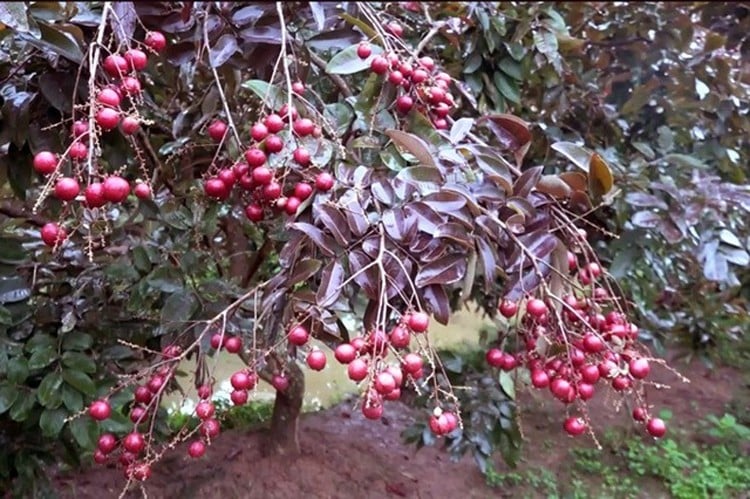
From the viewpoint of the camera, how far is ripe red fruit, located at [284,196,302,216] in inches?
36.6

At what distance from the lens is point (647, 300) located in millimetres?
1985

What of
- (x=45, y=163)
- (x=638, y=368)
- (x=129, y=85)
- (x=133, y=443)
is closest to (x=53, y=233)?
(x=45, y=163)

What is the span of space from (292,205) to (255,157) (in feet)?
0.27

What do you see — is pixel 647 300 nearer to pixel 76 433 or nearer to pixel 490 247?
pixel 490 247

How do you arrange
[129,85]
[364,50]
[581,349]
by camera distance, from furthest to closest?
[364,50]
[581,349]
[129,85]

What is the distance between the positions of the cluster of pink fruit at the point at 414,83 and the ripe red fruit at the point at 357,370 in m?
0.47

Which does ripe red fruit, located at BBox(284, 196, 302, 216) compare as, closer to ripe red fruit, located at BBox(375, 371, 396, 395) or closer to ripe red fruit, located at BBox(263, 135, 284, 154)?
ripe red fruit, located at BBox(263, 135, 284, 154)

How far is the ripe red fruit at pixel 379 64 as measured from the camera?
3.41ft

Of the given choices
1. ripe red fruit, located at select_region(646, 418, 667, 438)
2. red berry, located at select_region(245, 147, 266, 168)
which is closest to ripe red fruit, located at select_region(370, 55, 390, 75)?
red berry, located at select_region(245, 147, 266, 168)

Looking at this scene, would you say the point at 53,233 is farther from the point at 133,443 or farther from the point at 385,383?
the point at 385,383

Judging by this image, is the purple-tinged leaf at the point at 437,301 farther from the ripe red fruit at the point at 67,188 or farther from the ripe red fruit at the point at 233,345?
the ripe red fruit at the point at 67,188

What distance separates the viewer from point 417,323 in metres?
0.81

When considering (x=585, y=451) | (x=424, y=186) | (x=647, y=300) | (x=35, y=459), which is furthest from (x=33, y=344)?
(x=585, y=451)

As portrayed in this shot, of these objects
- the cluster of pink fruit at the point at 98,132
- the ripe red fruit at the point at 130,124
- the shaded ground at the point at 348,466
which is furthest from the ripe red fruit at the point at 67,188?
the shaded ground at the point at 348,466
